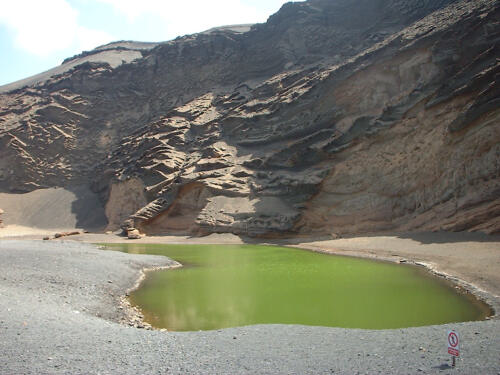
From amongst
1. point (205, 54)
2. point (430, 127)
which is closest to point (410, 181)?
point (430, 127)

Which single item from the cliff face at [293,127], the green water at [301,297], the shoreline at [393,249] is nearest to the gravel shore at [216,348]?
the green water at [301,297]

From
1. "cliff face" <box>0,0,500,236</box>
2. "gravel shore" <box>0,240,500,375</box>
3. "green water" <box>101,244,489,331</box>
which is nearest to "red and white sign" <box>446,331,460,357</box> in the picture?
"gravel shore" <box>0,240,500,375</box>

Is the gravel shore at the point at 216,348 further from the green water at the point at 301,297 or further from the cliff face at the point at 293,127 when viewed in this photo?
the cliff face at the point at 293,127

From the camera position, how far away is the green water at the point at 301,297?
369 inches

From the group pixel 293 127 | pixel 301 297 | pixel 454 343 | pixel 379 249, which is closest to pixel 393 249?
pixel 379 249

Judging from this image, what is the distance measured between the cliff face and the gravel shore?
15232 millimetres

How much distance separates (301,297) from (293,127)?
2934cm

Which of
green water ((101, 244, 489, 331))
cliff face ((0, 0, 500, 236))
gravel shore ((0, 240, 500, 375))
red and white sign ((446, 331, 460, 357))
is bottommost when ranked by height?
green water ((101, 244, 489, 331))

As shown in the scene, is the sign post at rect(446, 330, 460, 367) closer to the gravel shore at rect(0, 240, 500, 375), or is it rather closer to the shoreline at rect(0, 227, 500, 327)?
the gravel shore at rect(0, 240, 500, 375)

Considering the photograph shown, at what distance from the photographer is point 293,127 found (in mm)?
39438

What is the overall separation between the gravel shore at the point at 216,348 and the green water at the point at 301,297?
144 cm

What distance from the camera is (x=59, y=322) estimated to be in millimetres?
7590

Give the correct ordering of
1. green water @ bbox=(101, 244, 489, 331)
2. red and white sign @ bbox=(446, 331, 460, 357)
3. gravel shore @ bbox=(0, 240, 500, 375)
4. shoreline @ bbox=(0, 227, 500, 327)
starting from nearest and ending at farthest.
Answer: red and white sign @ bbox=(446, 331, 460, 357)
gravel shore @ bbox=(0, 240, 500, 375)
green water @ bbox=(101, 244, 489, 331)
shoreline @ bbox=(0, 227, 500, 327)

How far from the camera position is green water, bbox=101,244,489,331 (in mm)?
9375
